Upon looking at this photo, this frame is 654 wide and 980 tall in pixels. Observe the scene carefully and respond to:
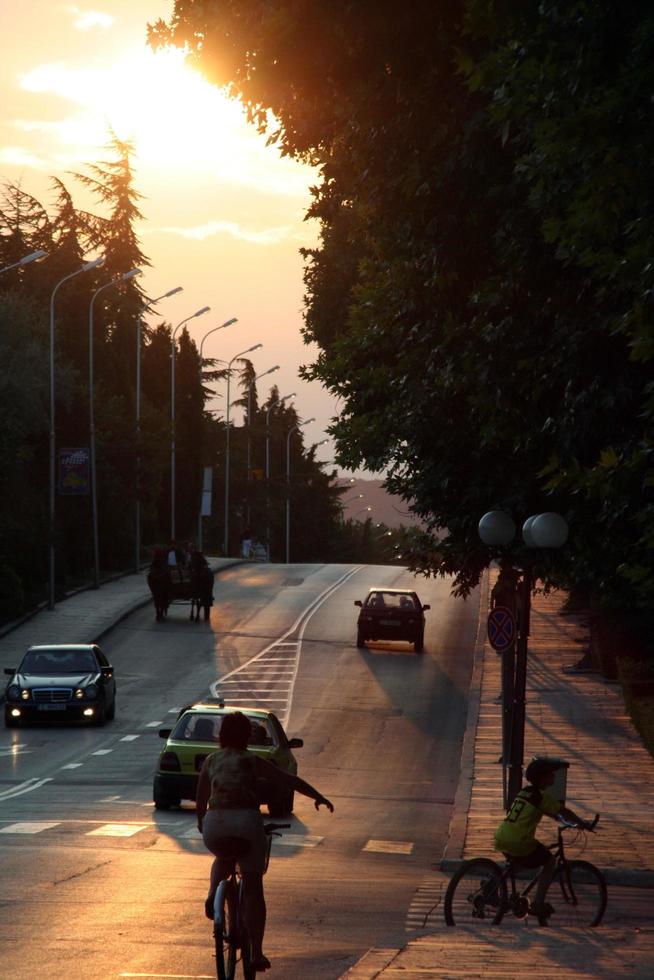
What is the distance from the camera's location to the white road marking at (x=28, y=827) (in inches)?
737

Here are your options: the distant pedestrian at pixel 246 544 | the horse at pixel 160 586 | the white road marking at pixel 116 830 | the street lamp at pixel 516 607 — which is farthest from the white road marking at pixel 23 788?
the distant pedestrian at pixel 246 544

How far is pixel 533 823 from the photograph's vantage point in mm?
13641

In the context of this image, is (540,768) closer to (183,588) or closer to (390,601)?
(390,601)

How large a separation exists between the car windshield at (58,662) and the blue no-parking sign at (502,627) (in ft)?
40.8

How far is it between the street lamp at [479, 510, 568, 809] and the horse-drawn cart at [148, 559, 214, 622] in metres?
27.1

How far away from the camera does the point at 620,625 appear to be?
38531 millimetres

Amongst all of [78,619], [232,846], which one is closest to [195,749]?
[232,846]

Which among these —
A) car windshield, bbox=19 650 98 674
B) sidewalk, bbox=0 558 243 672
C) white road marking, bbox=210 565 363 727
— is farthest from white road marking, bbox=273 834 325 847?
sidewalk, bbox=0 558 243 672

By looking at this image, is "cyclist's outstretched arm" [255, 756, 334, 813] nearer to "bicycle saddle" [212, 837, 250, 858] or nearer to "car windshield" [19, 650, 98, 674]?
"bicycle saddle" [212, 837, 250, 858]

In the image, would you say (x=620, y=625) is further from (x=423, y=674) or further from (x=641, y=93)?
(x=641, y=93)

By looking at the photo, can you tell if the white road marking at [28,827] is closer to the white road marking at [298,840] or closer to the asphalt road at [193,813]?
the asphalt road at [193,813]

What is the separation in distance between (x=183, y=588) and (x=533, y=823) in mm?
38546

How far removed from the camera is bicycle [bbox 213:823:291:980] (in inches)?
392

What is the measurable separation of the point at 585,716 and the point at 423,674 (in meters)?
7.51
